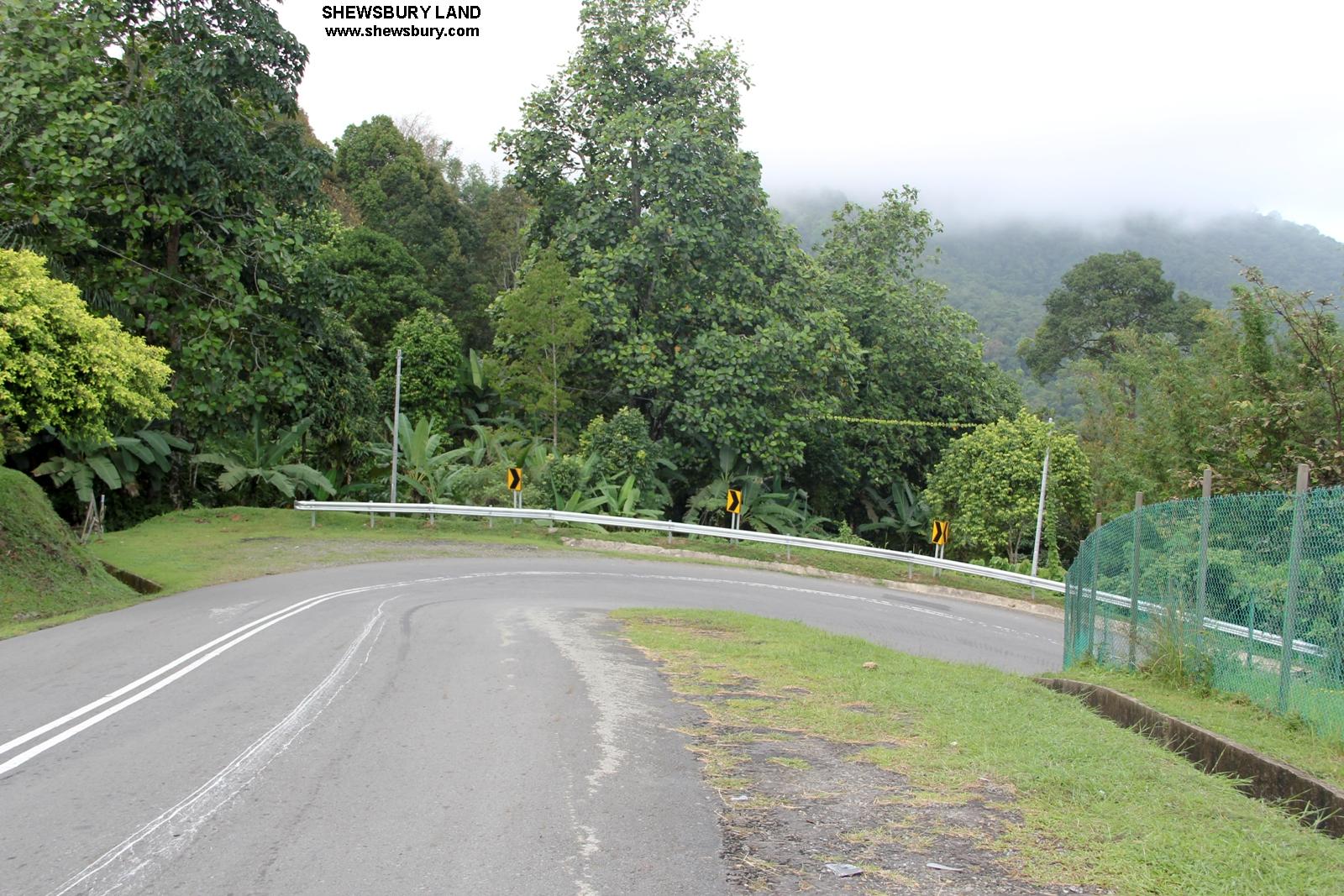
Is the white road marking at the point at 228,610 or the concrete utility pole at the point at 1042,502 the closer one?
the white road marking at the point at 228,610

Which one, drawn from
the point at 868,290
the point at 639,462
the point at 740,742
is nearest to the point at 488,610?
the point at 740,742

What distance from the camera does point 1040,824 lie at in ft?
18.9

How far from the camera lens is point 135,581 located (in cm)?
2022

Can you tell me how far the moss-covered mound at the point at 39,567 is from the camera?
16062 mm

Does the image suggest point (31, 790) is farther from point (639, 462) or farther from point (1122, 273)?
point (1122, 273)

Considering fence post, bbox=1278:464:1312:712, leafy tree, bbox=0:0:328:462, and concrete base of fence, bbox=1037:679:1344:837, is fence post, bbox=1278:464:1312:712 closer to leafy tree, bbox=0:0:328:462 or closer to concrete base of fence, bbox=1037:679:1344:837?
concrete base of fence, bbox=1037:679:1344:837

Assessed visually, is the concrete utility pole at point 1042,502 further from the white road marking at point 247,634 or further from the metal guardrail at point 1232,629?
the metal guardrail at point 1232,629

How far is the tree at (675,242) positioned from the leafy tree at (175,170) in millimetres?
11948

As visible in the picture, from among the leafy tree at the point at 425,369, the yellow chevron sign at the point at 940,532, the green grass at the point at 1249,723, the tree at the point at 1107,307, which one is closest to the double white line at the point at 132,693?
the green grass at the point at 1249,723

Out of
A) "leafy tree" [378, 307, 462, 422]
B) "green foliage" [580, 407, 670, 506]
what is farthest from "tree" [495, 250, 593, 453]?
"leafy tree" [378, 307, 462, 422]

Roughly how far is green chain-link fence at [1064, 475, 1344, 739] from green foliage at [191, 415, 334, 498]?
2417 centimetres

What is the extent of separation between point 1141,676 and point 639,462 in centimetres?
2441

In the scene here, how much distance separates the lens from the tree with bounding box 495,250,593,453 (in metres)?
33.3

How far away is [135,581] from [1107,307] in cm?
5777
